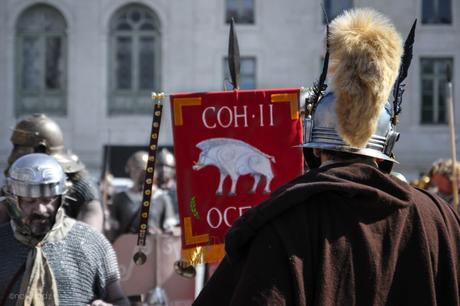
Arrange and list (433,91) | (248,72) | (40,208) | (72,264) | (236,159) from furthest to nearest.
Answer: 1. (433,91)
2. (248,72)
3. (236,159)
4. (40,208)
5. (72,264)

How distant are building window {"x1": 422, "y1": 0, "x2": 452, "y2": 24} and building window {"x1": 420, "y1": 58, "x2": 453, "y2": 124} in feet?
3.62

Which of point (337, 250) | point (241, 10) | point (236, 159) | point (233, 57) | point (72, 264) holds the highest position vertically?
point (241, 10)

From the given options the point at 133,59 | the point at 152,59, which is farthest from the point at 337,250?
the point at 133,59

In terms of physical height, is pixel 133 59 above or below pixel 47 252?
above

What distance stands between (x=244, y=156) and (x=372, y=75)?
2.15 meters

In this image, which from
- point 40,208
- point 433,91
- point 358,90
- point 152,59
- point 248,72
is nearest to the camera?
point 358,90

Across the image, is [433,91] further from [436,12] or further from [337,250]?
[337,250]

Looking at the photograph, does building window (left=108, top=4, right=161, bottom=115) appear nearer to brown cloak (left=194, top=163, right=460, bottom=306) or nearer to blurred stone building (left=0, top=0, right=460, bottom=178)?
blurred stone building (left=0, top=0, right=460, bottom=178)

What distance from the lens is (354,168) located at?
112 inches

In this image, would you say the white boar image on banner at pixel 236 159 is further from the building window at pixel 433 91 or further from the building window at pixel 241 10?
the building window at pixel 433 91

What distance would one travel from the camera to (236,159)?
4.98m

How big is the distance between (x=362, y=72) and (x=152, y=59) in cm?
2479

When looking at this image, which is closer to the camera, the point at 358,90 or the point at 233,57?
the point at 358,90

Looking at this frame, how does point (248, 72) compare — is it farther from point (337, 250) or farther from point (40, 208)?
point (337, 250)
